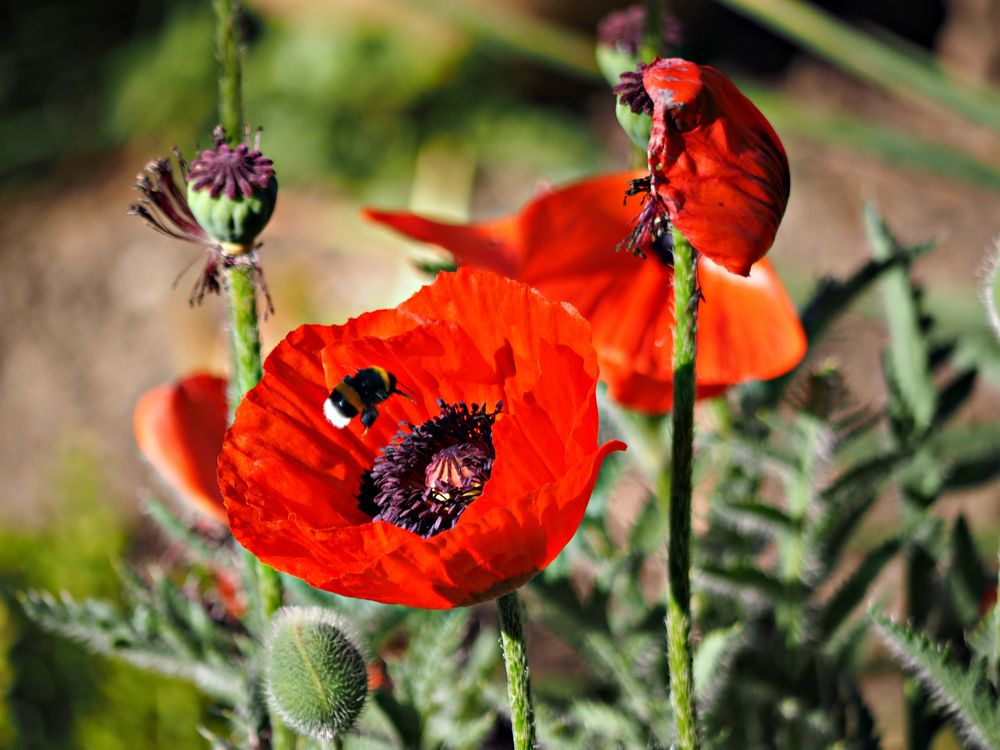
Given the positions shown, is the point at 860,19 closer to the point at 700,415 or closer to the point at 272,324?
the point at 272,324

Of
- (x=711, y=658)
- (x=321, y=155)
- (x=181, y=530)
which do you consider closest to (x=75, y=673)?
(x=181, y=530)

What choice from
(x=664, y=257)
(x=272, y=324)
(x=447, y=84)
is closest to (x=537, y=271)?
(x=664, y=257)

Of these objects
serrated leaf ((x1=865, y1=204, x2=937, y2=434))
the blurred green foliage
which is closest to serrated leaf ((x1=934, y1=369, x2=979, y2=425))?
serrated leaf ((x1=865, y1=204, x2=937, y2=434))

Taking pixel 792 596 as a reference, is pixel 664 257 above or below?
above

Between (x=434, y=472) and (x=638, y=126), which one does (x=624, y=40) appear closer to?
(x=638, y=126)

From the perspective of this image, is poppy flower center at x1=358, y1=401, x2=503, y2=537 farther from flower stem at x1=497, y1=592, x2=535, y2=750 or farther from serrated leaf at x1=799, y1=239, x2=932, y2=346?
serrated leaf at x1=799, y1=239, x2=932, y2=346

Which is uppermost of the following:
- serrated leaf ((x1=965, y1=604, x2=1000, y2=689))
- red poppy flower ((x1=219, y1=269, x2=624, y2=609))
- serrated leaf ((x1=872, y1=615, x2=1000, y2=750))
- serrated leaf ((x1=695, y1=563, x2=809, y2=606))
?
red poppy flower ((x1=219, y1=269, x2=624, y2=609))
